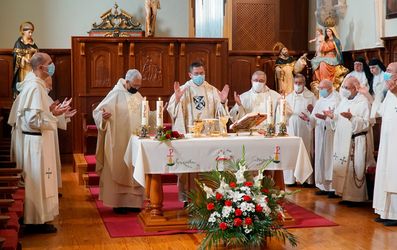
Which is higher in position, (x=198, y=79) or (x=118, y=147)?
(x=198, y=79)

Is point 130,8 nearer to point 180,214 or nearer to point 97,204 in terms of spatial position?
point 97,204

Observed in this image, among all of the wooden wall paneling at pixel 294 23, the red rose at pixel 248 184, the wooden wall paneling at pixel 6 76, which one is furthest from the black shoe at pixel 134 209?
the wooden wall paneling at pixel 294 23

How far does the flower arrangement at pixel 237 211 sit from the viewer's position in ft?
18.7

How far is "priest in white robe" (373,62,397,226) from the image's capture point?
7.10 m

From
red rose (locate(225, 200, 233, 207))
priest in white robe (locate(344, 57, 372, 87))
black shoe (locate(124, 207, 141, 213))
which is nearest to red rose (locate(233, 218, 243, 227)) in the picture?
red rose (locate(225, 200, 233, 207))

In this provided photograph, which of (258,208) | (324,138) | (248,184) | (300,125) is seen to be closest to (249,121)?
(248,184)

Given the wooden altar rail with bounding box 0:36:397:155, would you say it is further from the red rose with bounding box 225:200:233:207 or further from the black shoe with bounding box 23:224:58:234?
the red rose with bounding box 225:200:233:207

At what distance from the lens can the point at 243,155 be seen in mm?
6316

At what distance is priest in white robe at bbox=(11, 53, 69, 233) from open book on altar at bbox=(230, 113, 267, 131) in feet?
6.29

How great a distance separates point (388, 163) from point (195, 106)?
7.74 feet

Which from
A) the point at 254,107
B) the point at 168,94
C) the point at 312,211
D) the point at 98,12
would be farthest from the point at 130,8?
the point at 312,211

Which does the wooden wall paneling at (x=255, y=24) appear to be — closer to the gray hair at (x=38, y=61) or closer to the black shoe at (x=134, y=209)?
the black shoe at (x=134, y=209)

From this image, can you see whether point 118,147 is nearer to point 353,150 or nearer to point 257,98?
point 257,98

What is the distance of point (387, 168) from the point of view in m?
7.17
